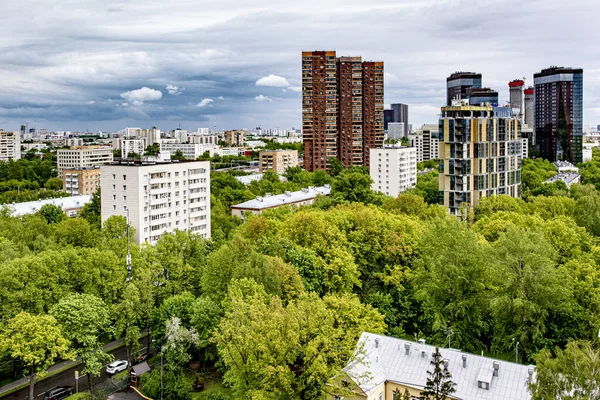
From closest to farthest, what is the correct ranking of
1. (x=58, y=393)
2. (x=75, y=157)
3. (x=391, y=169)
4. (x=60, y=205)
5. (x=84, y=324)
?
1. (x=58, y=393)
2. (x=84, y=324)
3. (x=60, y=205)
4. (x=391, y=169)
5. (x=75, y=157)

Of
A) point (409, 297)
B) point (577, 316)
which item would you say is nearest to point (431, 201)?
point (409, 297)

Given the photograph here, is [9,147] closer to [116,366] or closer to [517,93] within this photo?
[517,93]

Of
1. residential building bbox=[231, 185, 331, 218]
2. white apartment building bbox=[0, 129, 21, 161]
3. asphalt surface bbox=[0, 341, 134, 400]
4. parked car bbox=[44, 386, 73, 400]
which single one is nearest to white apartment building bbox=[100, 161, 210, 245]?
residential building bbox=[231, 185, 331, 218]

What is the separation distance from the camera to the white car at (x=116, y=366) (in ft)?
123

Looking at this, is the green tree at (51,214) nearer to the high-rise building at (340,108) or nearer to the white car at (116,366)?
the white car at (116,366)

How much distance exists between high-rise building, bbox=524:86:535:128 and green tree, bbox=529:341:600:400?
550 feet

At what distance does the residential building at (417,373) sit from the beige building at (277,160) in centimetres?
12257

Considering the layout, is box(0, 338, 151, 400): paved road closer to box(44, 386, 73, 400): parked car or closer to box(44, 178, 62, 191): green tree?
box(44, 386, 73, 400): parked car

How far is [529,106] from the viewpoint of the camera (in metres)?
177

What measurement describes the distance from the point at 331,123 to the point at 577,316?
100615 millimetres

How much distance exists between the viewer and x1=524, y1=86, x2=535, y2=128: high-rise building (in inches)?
6870

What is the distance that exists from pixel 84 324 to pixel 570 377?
27094 mm

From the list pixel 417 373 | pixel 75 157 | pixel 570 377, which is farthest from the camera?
pixel 75 157

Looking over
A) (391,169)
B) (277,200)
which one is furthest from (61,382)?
(391,169)
